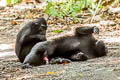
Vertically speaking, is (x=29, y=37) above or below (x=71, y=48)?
above

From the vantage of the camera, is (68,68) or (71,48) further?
(71,48)

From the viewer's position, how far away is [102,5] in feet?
34.3

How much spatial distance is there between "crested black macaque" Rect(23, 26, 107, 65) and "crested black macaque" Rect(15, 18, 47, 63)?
212 mm

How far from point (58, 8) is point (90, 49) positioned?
4443mm

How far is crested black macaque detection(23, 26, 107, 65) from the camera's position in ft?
13.4

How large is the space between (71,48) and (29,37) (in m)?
0.54

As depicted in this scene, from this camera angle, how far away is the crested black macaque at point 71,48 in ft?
13.4

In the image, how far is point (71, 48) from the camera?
4.30 m

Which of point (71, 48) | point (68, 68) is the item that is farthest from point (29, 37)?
point (68, 68)

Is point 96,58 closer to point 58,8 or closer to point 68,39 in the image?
point 68,39

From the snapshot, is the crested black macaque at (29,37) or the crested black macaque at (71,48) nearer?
the crested black macaque at (71,48)

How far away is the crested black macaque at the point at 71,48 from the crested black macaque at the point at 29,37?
0.69 ft

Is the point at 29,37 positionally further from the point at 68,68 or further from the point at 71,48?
the point at 68,68

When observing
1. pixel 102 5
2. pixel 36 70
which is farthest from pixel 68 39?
pixel 102 5
